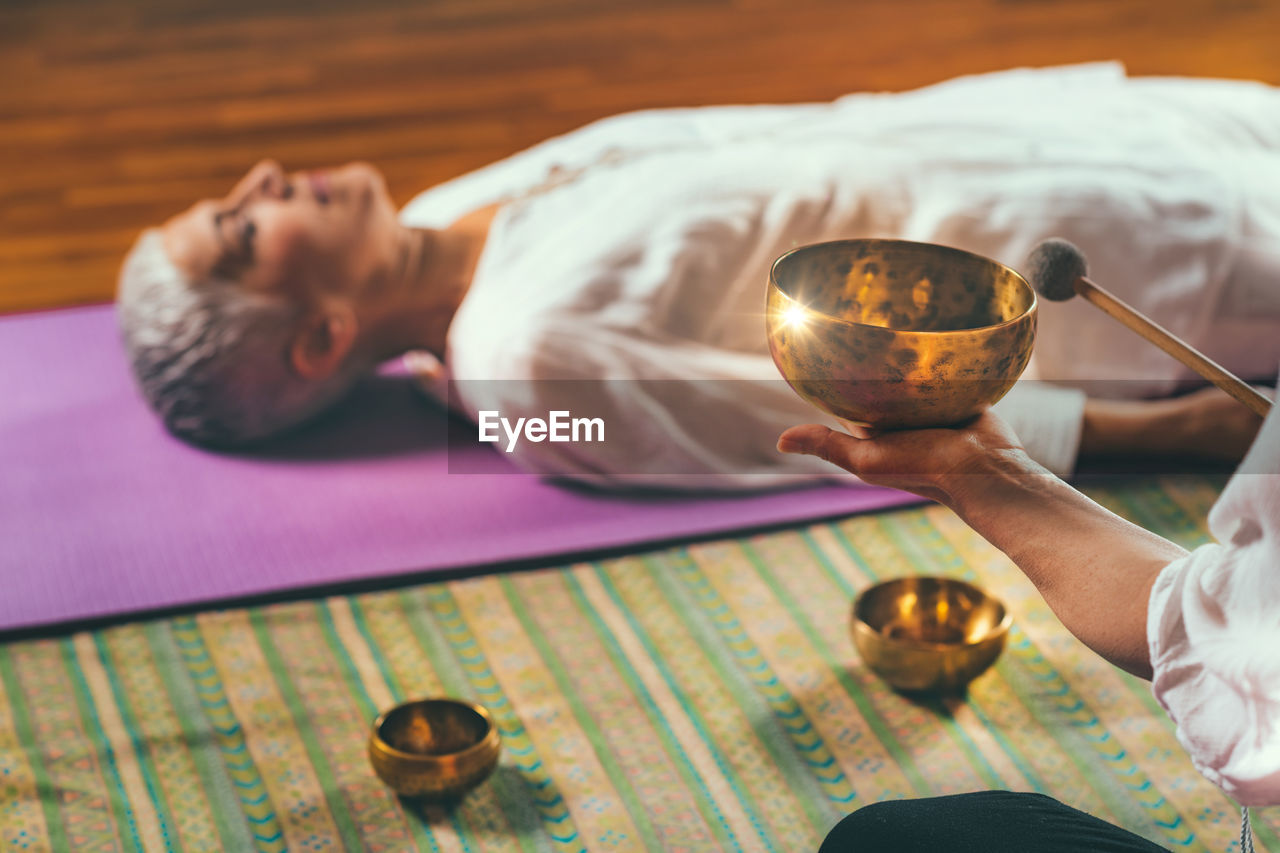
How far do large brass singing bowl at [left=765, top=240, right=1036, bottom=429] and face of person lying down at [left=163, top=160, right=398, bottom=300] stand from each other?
1.07 m

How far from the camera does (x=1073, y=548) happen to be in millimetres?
908

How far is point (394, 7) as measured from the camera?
13.1ft

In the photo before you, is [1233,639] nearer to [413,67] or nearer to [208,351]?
[208,351]

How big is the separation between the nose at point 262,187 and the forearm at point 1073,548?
1.33 m

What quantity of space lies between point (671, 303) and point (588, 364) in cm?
14

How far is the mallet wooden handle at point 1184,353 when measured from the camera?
92 centimetres

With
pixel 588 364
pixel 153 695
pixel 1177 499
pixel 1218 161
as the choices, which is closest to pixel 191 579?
pixel 153 695

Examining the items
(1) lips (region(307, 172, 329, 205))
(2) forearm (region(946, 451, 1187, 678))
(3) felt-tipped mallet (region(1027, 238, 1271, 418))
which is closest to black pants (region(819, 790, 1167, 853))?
(2) forearm (region(946, 451, 1187, 678))

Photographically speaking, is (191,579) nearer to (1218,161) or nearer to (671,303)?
(671,303)

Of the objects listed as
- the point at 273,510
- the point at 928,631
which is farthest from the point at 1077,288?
the point at 273,510

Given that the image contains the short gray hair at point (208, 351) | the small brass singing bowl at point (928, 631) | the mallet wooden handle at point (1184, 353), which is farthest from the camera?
the short gray hair at point (208, 351)

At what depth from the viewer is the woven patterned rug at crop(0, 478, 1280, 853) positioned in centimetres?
141

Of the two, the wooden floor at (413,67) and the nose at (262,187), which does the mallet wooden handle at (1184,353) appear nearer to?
the nose at (262,187)

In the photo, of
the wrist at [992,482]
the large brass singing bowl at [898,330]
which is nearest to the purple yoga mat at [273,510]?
the large brass singing bowl at [898,330]
